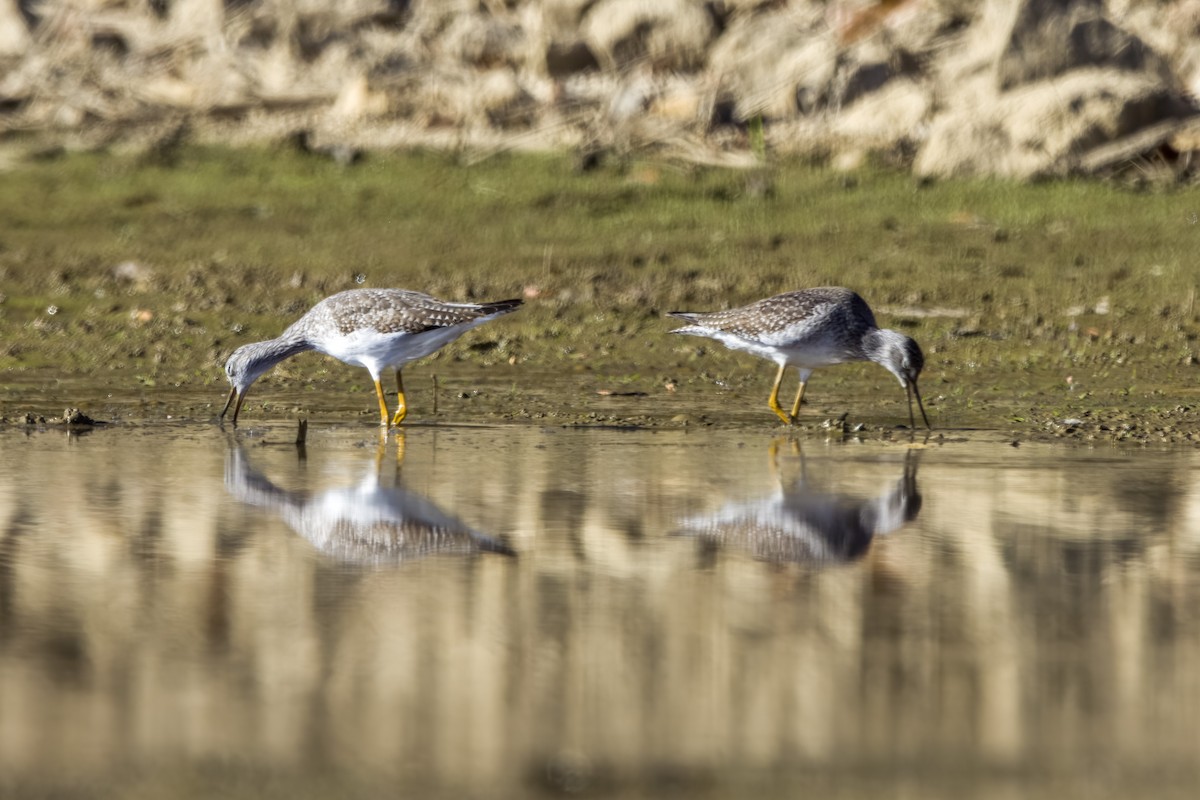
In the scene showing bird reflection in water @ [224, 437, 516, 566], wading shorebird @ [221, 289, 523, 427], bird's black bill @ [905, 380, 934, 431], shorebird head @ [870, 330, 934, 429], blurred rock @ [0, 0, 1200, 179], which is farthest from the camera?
blurred rock @ [0, 0, 1200, 179]

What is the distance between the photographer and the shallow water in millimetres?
5023

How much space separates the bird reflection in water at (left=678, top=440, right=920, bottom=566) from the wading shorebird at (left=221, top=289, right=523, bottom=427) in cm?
346

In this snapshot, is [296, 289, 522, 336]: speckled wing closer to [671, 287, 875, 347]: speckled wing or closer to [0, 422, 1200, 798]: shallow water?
[671, 287, 875, 347]: speckled wing

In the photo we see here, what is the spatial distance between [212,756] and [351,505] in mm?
3658

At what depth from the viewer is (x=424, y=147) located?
18.0m

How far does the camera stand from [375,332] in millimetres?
12062

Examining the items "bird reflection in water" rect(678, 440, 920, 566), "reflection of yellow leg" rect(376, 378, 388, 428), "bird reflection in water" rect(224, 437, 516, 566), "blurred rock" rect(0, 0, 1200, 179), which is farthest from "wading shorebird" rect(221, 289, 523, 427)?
"blurred rock" rect(0, 0, 1200, 179)

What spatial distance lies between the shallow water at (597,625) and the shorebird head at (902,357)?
65.4 inches

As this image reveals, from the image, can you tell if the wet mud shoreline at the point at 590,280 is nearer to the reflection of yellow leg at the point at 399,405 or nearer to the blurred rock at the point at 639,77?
the reflection of yellow leg at the point at 399,405

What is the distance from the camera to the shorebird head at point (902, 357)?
1191 centimetres

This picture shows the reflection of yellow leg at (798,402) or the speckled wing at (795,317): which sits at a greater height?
the speckled wing at (795,317)

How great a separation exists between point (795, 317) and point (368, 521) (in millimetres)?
4666

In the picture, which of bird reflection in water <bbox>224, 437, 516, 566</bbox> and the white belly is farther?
the white belly

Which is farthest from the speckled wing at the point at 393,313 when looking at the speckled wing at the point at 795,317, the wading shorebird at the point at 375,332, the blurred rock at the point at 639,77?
the blurred rock at the point at 639,77
